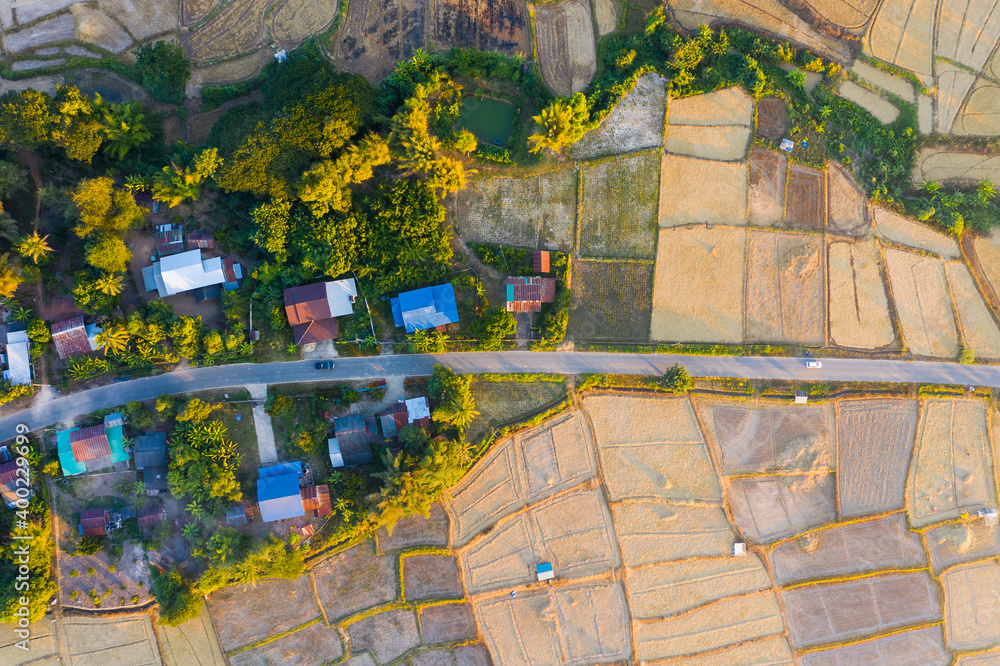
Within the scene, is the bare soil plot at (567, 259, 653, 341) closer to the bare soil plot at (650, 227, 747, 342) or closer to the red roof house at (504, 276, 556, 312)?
the bare soil plot at (650, 227, 747, 342)

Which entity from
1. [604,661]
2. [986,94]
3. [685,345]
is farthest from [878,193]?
[604,661]

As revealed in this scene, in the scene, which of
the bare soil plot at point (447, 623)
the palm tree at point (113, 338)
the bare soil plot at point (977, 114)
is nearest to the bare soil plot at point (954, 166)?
the bare soil plot at point (977, 114)

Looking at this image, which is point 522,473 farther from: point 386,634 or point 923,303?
point 923,303

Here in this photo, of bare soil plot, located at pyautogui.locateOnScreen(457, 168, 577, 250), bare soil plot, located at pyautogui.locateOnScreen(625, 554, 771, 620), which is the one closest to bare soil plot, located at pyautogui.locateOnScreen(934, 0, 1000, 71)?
bare soil plot, located at pyautogui.locateOnScreen(457, 168, 577, 250)

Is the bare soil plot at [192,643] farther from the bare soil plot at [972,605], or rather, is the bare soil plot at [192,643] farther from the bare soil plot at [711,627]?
the bare soil plot at [972,605]

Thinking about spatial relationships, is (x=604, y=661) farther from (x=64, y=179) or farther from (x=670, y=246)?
(x=64, y=179)

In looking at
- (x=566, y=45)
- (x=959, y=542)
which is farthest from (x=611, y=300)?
(x=959, y=542)
